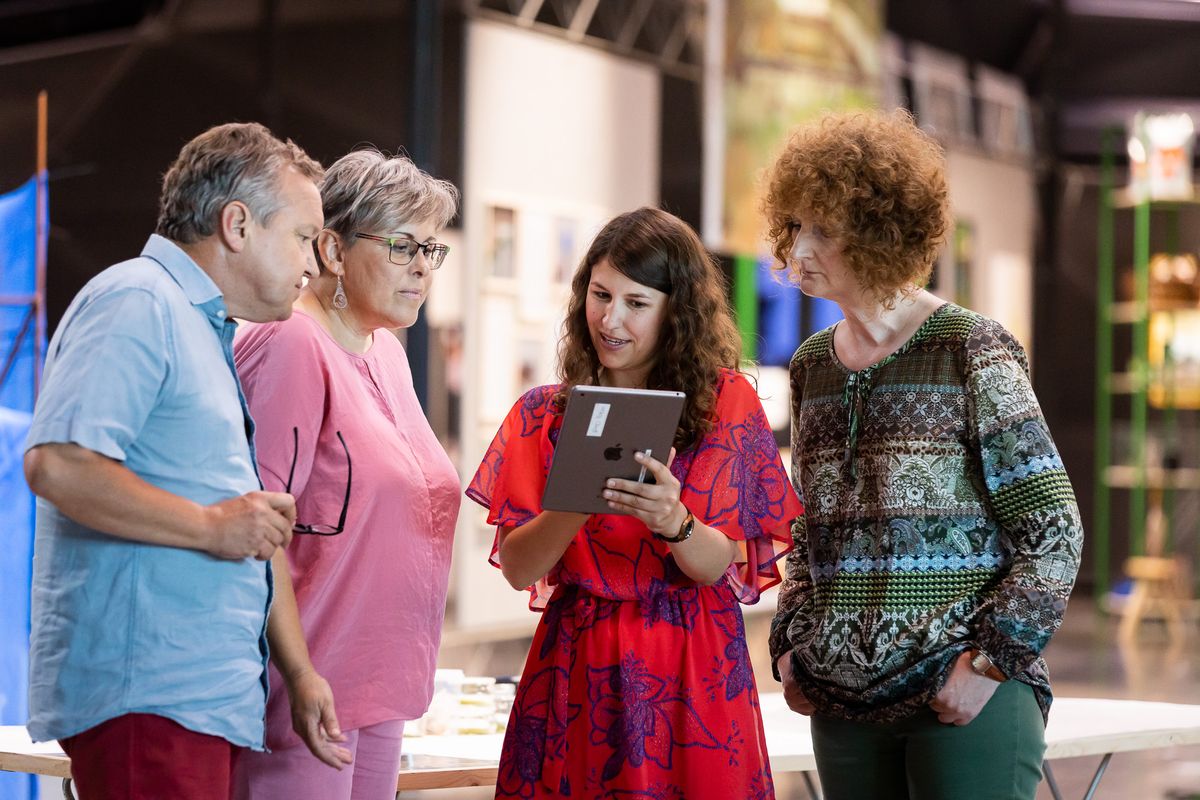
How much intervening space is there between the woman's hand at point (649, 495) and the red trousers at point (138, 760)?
25.1 inches

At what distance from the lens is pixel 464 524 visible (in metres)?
6.31

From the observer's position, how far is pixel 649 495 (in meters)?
1.97

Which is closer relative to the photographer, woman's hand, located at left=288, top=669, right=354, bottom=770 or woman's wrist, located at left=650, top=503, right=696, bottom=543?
woman's hand, located at left=288, top=669, right=354, bottom=770

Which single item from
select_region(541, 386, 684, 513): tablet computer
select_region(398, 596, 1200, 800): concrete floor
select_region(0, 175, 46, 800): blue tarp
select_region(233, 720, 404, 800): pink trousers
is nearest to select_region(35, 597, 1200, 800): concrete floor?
select_region(398, 596, 1200, 800): concrete floor

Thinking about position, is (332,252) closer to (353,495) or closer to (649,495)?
(353,495)

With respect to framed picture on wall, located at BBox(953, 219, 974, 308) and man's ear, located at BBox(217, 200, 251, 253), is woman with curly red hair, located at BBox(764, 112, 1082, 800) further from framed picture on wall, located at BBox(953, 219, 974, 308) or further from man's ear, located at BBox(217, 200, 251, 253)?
framed picture on wall, located at BBox(953, 219, 974, 308)

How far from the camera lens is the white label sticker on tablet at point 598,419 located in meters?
1.89

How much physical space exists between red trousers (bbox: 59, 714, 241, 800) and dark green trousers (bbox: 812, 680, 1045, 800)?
1016 mm

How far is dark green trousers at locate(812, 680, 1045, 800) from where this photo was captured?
2.06 meters

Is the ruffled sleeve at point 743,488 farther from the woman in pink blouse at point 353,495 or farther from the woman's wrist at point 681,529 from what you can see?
the woman in pink blouse at point 353,495

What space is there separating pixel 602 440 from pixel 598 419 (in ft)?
0.13

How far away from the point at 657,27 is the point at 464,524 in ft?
9.77

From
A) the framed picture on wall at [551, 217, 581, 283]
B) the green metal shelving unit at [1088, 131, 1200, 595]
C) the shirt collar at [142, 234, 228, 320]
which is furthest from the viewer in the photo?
the green metal shelving unit at [1088, 131, 1200, 595]

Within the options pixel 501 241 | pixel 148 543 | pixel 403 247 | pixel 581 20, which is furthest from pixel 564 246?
pixel 148 543
